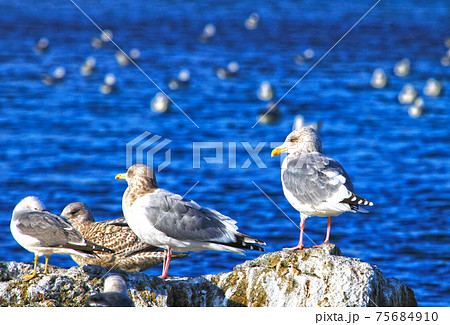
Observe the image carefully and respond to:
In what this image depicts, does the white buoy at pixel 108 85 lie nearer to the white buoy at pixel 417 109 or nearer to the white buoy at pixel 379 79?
the white buoy at pixel 379 79

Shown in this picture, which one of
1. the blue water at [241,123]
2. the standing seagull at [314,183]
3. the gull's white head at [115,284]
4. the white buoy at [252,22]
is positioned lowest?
the gull's white head at [115,284]

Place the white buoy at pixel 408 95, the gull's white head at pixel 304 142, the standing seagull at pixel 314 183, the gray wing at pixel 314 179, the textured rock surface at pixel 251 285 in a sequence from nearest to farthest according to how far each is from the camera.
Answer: the textured rock surface at pixel 251 285
the standing seagull at pixel 314 183
the gray wing at pixel 314 179
the gull's white head at pixel 304 142
the white buoy at pixel 408 95

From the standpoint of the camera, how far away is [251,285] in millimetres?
7109

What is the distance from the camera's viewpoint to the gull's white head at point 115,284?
6246 mm

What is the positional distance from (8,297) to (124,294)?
4.19ft

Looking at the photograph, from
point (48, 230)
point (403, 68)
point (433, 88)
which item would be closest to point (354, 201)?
point (48, 230)

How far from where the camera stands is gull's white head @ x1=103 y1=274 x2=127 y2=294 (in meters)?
6.25

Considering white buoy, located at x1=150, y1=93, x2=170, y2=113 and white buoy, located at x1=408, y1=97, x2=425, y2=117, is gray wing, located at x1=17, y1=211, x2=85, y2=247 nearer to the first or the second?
white buoy, located at x1=150, y1=93, x2=170, y2=113

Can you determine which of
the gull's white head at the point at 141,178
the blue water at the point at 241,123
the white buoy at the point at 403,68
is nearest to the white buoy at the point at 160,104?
the blue water at the point at 241,123

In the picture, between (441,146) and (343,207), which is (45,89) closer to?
(441,146)

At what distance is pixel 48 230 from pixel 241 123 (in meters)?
15.4

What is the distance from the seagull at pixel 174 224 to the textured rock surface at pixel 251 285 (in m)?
0.37

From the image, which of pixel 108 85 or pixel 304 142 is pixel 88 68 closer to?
pixel 108 85

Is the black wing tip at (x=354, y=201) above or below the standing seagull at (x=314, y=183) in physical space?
below
